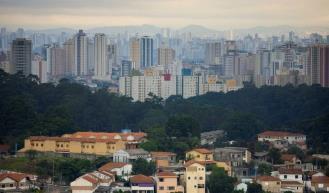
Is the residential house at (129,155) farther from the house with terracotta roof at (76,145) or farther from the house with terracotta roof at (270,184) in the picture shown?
the house with terracotta roof at (270,184)

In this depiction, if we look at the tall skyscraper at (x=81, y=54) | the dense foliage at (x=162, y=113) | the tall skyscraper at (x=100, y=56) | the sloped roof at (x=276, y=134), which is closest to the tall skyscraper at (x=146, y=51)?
the tall skyscraper at (x=100, y=56)

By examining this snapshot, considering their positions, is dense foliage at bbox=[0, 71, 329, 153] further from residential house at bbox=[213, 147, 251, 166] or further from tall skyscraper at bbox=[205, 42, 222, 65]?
tall skyscraper at bbox=[205, 42, 222, 65]

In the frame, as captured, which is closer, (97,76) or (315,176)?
(315,176)

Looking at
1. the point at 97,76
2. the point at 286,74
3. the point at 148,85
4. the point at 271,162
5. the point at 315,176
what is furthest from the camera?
the point at 97,76

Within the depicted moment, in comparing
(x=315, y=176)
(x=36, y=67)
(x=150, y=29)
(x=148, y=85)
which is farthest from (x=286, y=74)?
(x=150, y=29)

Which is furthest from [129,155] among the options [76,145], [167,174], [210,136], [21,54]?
[21,54]

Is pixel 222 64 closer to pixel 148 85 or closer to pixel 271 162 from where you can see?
pixel 148 85
